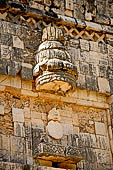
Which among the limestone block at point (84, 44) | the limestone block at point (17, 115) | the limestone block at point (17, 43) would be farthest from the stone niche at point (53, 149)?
the limestone block at point (84, 44)

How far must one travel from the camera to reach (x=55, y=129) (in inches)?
492

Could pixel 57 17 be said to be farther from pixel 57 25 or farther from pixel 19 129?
pixel 19 129

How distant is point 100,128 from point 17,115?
1.95m

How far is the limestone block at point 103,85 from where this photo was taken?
13484 mm

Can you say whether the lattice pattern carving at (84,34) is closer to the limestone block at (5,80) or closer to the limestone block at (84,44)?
the limestone block at (84,44)

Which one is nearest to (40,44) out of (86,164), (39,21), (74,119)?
(39,21)

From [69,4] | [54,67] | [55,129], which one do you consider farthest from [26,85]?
[69,4]

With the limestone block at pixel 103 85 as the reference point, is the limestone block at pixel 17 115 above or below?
below

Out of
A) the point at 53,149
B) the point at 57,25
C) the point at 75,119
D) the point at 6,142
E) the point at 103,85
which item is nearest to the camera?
the point at 6,142

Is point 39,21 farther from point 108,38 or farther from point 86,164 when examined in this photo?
point 86,164

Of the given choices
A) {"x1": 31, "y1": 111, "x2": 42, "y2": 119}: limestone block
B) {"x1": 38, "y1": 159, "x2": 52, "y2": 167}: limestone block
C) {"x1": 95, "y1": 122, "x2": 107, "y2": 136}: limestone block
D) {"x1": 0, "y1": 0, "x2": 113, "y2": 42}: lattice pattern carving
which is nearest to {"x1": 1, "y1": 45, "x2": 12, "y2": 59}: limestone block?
{"x1": 0, "y1": 0, "x2": 113, "y2": 42}: lattice pattern carving

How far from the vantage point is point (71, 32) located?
45.6 feet

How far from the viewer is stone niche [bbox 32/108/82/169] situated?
11.9 metres

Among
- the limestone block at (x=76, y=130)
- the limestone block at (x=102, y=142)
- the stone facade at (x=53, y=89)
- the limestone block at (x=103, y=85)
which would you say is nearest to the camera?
the stone facade at (x=53, y=89)
